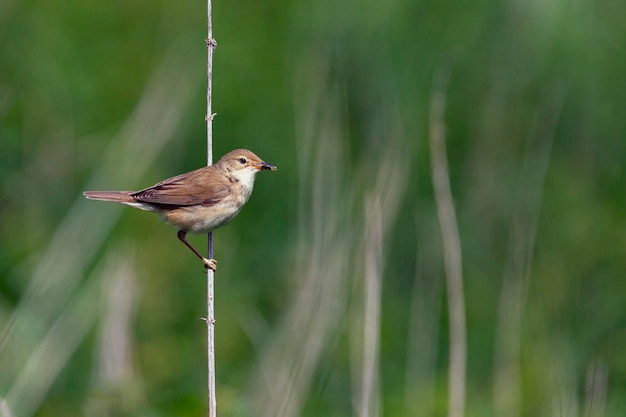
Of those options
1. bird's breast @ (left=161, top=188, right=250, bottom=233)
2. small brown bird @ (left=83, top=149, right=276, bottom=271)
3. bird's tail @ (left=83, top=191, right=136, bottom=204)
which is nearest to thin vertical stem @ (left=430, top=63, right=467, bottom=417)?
small brown bird @ (left=83, top=149, right=276, bottom=271)

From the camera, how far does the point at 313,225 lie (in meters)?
5.74

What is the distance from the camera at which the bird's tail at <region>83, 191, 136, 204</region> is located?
227 inches

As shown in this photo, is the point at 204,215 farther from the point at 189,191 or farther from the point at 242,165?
the point at 242,165

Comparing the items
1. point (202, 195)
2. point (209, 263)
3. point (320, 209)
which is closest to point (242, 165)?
point (202, 195)

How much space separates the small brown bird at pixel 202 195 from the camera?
5871 mm

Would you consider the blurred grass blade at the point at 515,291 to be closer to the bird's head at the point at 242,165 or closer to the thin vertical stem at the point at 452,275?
the thin vertical stem at the point at 452,275

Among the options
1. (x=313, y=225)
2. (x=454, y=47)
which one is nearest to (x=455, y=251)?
(x=313, y=225)

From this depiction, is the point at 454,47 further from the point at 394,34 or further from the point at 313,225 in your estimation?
the point at 313,225

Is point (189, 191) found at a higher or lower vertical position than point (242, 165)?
lower

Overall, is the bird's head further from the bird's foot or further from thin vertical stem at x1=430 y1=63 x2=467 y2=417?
thin vertical stem at x1=430 y1=63 x2=467 y2=417

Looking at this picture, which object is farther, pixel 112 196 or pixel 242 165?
pixel 242 165

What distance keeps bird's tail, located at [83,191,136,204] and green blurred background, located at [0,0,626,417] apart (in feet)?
0.90

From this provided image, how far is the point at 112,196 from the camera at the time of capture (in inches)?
229

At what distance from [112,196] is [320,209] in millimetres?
1018
